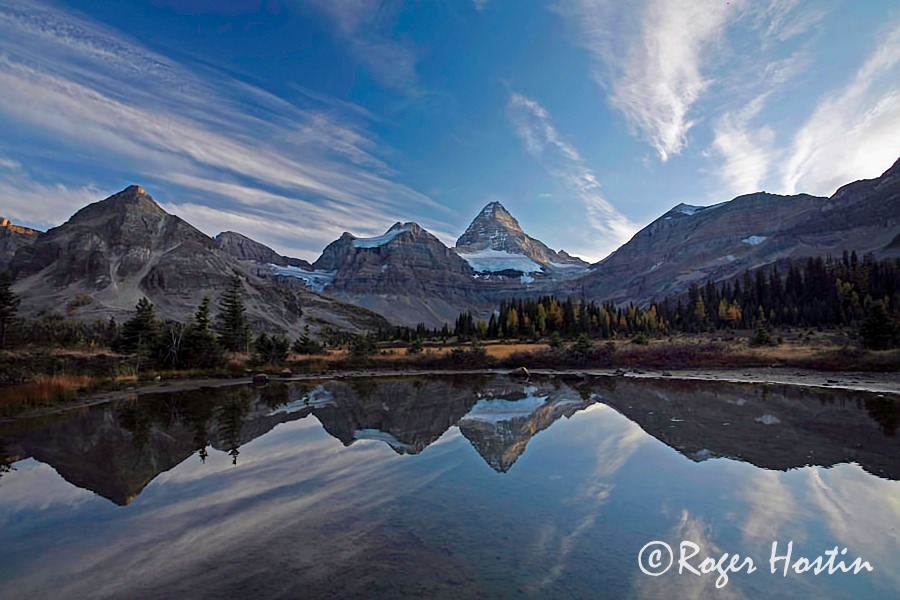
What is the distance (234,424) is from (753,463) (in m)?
19.8

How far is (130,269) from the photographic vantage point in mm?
155500

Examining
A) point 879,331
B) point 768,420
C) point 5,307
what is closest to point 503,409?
point 768,420

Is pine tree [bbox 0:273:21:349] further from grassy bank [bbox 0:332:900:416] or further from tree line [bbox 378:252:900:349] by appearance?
tree line [bbox 378:252:900:349]

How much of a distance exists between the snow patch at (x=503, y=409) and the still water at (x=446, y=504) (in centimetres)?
111

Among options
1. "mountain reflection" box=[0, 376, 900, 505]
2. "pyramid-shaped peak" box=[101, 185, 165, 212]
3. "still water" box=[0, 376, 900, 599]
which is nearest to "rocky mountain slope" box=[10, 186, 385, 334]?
"pyramid-shaped peak" box=[101, 185, 165, 212]

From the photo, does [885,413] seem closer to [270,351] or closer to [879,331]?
[879,331]

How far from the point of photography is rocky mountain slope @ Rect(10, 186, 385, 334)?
132 metres

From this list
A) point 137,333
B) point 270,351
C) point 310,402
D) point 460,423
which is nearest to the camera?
point 460,423

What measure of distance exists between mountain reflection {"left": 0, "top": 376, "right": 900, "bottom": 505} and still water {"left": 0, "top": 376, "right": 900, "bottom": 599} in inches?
5.7

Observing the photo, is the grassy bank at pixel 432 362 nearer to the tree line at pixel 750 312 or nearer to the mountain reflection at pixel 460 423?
the mountain reflection at pixel 460 423

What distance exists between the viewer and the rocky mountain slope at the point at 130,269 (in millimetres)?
132375

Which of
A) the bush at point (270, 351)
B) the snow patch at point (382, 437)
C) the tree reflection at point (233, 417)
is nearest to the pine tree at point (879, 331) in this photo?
Result: the snow patch at point (382, 437)

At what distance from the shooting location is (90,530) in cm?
938

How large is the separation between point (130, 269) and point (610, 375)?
16516 cm
